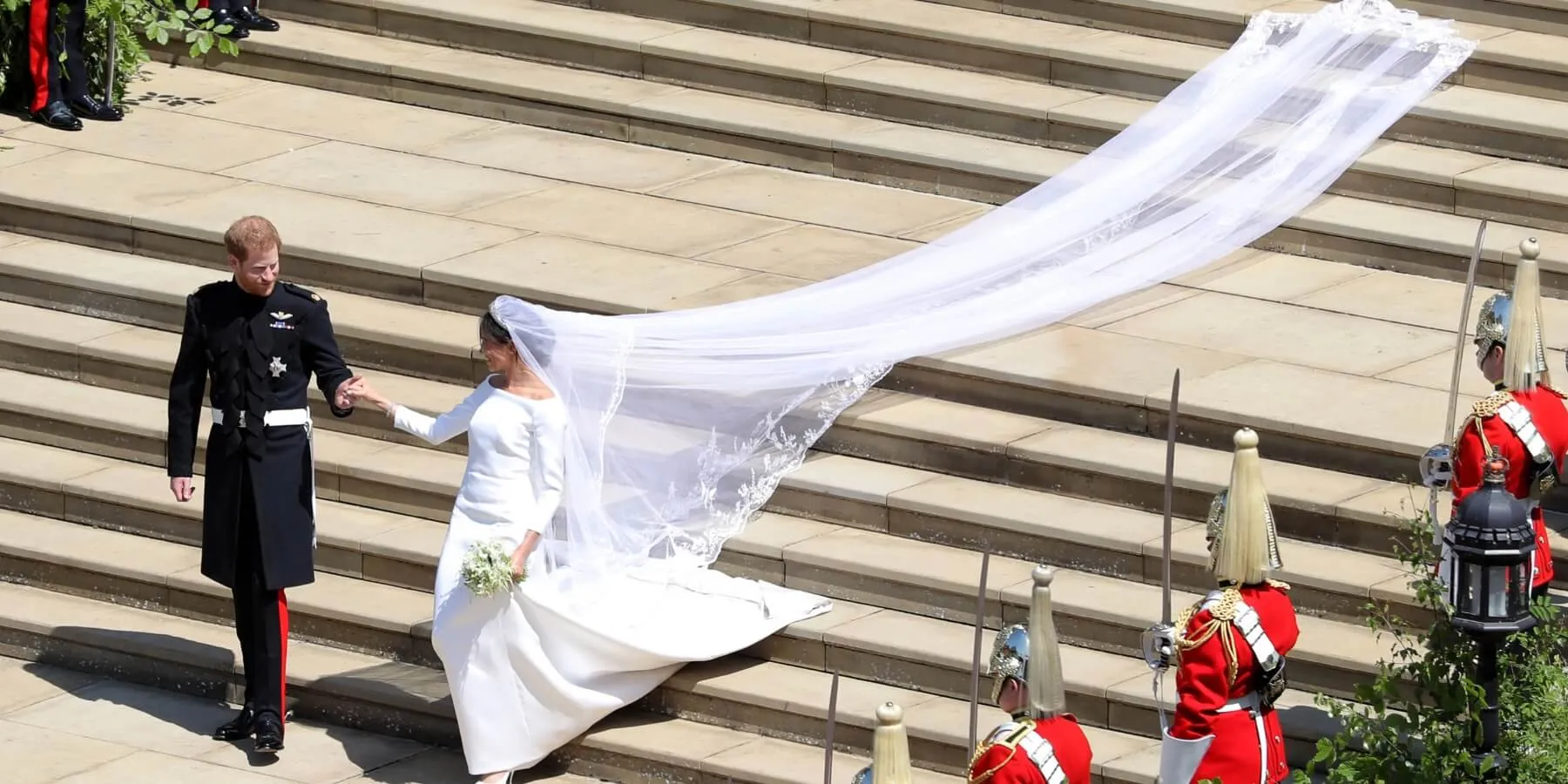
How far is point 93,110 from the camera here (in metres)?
14.5

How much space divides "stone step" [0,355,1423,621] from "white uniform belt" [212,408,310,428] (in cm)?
115

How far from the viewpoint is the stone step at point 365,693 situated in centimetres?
948

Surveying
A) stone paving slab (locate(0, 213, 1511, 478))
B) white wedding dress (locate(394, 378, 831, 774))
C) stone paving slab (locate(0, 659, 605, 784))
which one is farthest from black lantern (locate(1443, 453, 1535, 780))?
stone paving slab (locate(0, 659, 605, 784))

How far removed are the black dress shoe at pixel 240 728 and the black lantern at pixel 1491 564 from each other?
13.8ft

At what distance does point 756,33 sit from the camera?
1482 centimetres

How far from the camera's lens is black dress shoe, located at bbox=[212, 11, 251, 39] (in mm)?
15141

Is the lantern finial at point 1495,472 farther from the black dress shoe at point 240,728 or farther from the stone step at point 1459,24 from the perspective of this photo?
the stone step at point 1459,24

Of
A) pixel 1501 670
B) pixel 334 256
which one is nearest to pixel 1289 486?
pixel 1501 670

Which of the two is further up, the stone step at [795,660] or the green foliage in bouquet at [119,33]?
the green foliage in bouquet at [119,33]

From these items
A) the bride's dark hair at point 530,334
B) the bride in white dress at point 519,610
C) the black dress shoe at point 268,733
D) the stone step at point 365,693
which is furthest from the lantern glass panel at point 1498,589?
the black dress shoe at point 268,733

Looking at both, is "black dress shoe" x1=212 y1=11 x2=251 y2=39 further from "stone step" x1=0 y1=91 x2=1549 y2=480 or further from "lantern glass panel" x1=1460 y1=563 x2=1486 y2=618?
"lantern glass panel" x1=1460 y1=563 x2=1486 y2=618

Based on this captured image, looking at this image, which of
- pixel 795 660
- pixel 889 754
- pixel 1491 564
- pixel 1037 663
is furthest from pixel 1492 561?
pixel 795 660

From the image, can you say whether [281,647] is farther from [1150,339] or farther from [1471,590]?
[1471,590]

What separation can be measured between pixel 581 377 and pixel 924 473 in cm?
168
